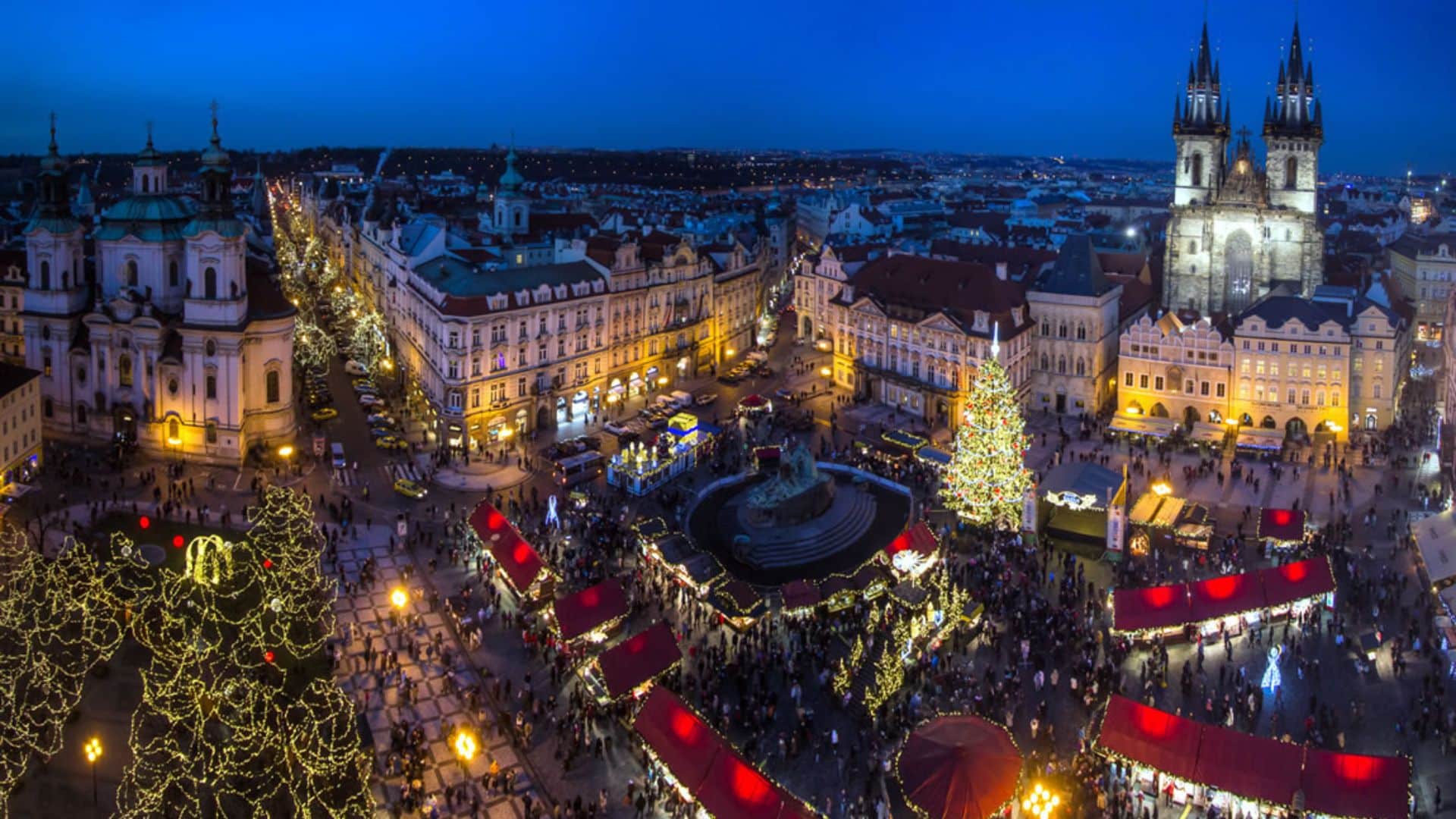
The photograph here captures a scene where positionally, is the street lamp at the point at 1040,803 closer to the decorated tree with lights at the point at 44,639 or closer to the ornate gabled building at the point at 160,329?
the decorated tree with lights at the point at 44,639

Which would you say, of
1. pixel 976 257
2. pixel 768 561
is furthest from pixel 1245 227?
pixel 768 561

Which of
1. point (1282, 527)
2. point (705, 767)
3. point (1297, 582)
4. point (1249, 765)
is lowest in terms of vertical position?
point (705, 767)

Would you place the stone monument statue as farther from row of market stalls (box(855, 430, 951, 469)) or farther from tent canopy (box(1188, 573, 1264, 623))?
tent canopy (box(1188, 573, 1264, 623))

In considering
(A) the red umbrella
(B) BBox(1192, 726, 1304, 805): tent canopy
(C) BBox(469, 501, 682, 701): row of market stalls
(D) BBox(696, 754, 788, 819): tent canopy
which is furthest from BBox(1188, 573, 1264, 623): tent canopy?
(D) BBox(696, 754, 788, 819): tent canopy

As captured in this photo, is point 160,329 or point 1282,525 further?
point 160,329

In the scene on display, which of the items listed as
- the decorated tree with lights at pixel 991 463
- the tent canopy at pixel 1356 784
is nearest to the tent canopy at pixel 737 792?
the tent canopy at pixel 1356 784

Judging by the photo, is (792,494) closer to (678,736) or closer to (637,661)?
(637,661)

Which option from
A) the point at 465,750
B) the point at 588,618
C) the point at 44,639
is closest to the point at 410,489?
the point at 44,639
